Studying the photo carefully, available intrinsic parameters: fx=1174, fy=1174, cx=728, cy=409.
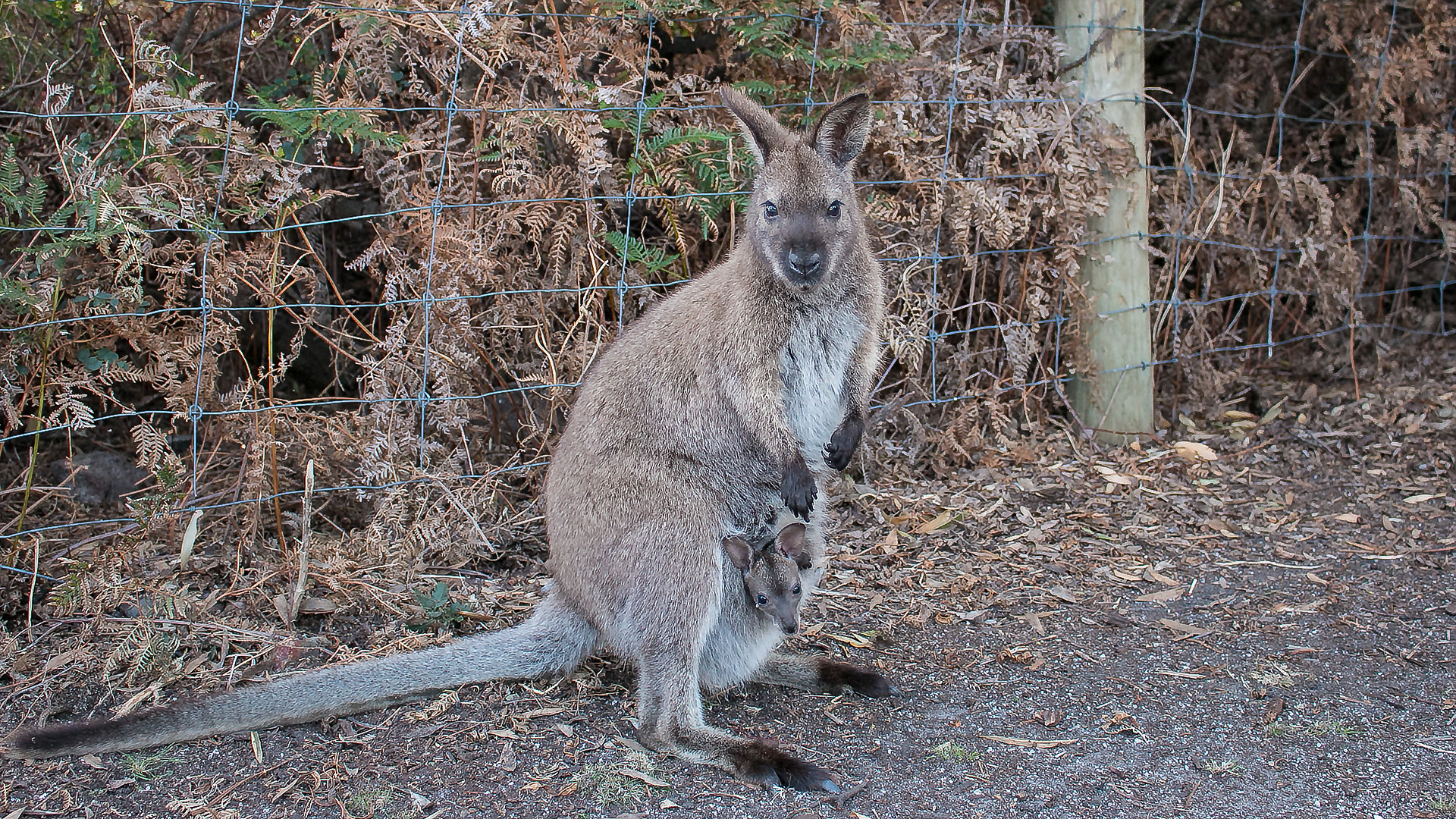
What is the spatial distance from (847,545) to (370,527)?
1.78m

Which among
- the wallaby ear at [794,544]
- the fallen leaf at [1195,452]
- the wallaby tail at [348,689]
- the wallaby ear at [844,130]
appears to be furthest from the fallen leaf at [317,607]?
the fallen leaf at [1195,452]

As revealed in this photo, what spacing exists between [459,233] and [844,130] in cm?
149

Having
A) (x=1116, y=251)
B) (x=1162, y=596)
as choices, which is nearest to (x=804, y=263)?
(x=1162, y=596)

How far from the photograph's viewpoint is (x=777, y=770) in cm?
304

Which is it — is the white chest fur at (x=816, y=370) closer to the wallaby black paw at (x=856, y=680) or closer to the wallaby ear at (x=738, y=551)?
the wallaby ear at (x=738, y=551)

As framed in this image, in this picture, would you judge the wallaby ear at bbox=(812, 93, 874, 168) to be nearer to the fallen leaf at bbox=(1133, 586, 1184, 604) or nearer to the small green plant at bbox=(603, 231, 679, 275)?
the small green plant at bbox=(603, 231, 679, 275)

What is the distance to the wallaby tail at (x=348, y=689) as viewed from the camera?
2.97m

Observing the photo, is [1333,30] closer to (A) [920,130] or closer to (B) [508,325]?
(A) [920,130]

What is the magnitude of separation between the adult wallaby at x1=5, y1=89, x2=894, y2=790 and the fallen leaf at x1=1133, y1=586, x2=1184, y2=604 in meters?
1.14

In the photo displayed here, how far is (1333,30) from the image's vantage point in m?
5.86

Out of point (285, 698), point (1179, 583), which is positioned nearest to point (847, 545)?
point (1179, 583)

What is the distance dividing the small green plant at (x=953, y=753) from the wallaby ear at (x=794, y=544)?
2.15ft

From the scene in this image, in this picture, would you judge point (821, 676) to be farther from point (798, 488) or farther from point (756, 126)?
point (756, 126)

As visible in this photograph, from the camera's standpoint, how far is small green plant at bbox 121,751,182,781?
9.94 ft
